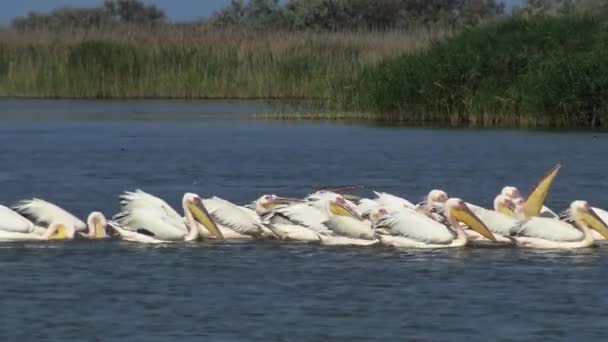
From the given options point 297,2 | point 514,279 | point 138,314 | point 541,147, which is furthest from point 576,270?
point 297,2

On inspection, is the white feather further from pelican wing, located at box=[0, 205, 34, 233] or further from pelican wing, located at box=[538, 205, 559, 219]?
pelican wing, located at box=[538, 205, 559, 219]

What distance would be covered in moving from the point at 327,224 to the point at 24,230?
6.38 feet

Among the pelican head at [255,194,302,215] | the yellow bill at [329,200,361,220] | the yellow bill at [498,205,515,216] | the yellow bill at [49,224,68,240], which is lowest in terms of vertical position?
the yellow bill at [49,224,68,240]

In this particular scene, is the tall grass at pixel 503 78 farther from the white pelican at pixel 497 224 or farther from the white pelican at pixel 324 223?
the white pelican at pixel 324 223

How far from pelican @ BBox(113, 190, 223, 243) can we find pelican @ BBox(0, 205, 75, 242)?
0.35 m

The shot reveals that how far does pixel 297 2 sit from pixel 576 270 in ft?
135

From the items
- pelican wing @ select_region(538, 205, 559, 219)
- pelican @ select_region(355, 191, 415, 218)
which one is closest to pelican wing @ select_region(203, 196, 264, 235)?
pelican @ select_region(355, 191, 415, 218)

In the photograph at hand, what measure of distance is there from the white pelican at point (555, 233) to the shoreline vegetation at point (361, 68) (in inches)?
421

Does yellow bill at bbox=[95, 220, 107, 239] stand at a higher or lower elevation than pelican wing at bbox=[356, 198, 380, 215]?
lower

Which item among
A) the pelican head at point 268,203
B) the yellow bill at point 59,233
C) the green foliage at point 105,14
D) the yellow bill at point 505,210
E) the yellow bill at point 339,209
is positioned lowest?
the green foliage at point 105,14

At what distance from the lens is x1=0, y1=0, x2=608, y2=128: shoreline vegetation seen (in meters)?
23.2

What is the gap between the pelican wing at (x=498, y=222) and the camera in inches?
476

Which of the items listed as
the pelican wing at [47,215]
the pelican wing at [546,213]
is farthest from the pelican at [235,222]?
the pelican wing at [546,213]

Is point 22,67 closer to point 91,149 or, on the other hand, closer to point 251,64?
point 251,64
